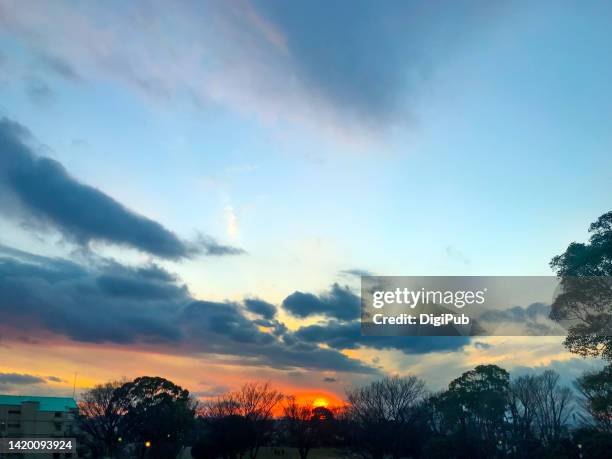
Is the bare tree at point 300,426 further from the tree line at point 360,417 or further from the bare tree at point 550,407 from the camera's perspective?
the bare tree at point 550,407

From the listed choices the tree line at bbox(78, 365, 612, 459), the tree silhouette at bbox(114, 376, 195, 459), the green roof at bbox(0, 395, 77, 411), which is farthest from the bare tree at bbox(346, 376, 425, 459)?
the green roof at bbox(0, 395, 77, 411)

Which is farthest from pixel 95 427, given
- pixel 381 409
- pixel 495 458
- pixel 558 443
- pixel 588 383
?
pixel 588 383

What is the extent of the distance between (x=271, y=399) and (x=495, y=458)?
32.7m

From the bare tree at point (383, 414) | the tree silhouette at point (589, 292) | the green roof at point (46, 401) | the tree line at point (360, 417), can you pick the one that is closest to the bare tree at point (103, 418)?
the tree line at point (360, 417)

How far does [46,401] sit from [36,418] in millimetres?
Result: 5204

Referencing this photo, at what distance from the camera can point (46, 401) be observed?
8919 cm

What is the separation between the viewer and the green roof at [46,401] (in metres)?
85.4

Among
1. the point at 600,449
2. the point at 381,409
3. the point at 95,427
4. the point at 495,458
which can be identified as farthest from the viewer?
the point at 95,427

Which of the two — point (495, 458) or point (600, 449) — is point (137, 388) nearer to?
point (495, 458)

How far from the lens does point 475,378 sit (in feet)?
234

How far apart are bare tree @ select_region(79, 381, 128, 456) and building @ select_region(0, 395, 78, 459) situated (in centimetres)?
685

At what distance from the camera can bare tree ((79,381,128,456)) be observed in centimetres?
6862

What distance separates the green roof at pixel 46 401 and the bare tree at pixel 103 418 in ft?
60.9

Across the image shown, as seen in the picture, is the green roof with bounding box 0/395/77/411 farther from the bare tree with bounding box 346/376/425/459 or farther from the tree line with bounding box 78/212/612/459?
the bare tree with bounding box 346/376/425/459
